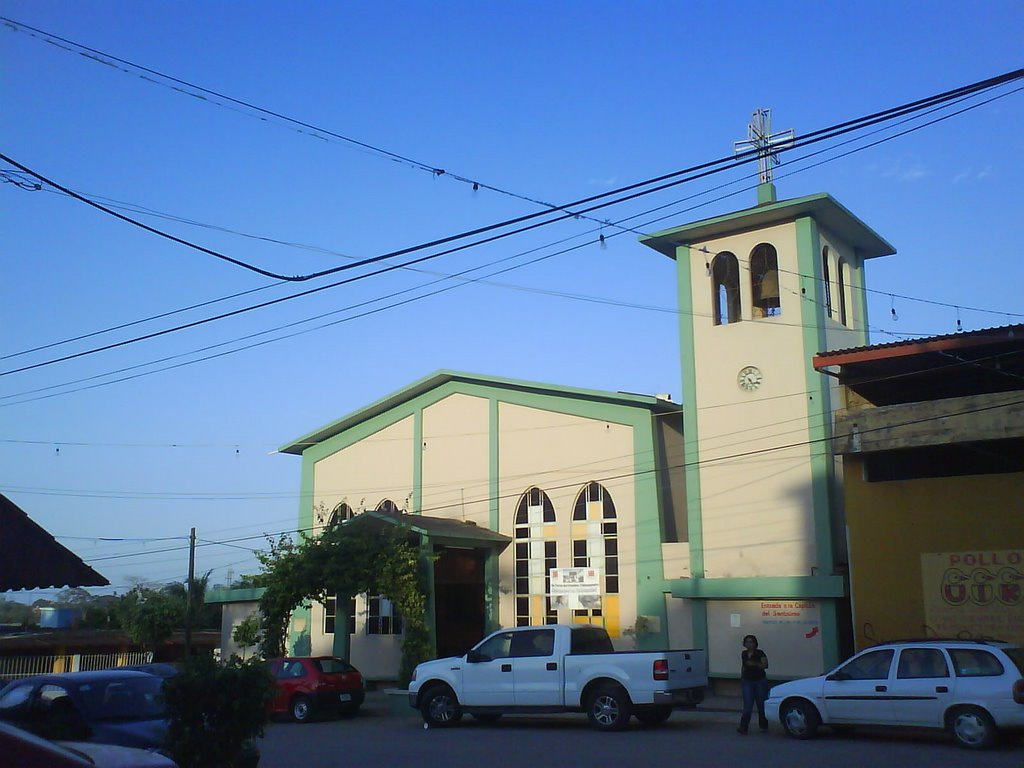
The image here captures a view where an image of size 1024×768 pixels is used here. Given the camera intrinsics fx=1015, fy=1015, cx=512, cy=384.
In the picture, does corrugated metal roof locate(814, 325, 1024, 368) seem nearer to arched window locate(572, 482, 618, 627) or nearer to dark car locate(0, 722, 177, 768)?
arched window locate(572, 482, 618, 627)

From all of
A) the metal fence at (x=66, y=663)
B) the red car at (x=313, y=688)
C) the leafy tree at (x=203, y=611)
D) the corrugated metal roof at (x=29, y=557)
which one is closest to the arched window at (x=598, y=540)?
the red car at (x=313, y=688)

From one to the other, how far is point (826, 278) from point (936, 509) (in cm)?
799

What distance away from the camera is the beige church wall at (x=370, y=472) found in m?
31.0

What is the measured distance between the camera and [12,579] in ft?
34.9

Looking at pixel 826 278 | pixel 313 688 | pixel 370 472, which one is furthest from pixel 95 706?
pixel 370 472

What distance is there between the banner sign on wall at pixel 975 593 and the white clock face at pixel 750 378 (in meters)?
6.50

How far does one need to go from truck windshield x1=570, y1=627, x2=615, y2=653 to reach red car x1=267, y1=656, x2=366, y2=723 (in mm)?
6561

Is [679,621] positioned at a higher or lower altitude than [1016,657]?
higher

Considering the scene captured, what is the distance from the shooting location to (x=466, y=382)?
30.2m

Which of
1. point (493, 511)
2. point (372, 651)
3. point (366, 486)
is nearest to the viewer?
point (493, 511)

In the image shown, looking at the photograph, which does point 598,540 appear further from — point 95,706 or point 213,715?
point 213,715

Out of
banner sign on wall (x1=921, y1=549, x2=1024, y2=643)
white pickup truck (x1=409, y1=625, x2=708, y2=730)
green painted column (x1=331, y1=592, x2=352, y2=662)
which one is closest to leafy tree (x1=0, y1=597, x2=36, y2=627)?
green painted column (x1=331, y1=592, x2=352, y2=662)

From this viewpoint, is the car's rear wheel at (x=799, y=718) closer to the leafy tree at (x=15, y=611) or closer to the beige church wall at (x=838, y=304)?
the beige church wall at (x=838, y=304)

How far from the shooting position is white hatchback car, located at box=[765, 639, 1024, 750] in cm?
1379
